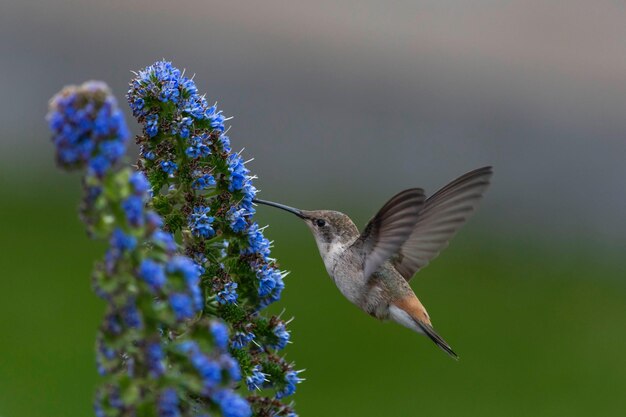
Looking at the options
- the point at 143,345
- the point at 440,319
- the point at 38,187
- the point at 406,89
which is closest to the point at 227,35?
the point at 406,89

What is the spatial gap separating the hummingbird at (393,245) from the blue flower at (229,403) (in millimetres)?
2646

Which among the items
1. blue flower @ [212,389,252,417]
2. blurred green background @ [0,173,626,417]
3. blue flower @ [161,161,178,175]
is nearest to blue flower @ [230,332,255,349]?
blue flower @ [161,161,178,175]

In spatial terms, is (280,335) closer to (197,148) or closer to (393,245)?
(197,148)

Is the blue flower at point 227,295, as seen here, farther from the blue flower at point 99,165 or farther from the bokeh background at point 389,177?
the bokeh background at point 389,177

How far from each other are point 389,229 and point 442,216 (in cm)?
49

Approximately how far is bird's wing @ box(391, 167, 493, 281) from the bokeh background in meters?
4.98

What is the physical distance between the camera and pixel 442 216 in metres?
5.52

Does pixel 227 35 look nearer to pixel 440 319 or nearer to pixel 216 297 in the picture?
pixel 440 319

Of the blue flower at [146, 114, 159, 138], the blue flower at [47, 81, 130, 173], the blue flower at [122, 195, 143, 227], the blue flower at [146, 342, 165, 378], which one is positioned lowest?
the blue flower at [146, 342, 165, 378]

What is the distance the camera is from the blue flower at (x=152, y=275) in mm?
2174

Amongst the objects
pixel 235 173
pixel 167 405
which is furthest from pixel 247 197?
pixel 167 405

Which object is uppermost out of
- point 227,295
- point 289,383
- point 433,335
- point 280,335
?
point 227,295

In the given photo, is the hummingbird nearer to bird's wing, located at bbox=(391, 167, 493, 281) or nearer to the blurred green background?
bird's wing, located at bbox=(391, 167, 493, 281)

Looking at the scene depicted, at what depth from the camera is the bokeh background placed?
12.0 meters
